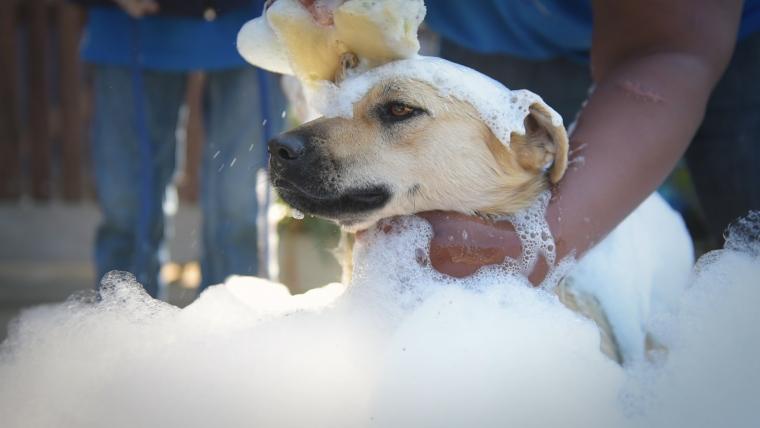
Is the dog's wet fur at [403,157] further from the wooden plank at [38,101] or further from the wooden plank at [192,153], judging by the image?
the wooden plank at [38,101]

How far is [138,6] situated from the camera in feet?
9.09

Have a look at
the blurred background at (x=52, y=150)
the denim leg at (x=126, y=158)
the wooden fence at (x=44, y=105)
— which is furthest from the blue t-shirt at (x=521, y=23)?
the wooden fence at (x=44, y=105)

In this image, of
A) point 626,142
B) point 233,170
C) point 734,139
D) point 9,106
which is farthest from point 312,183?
point 9,106

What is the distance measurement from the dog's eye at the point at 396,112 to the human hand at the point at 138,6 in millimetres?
1515

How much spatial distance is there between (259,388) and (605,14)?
104 centimetres

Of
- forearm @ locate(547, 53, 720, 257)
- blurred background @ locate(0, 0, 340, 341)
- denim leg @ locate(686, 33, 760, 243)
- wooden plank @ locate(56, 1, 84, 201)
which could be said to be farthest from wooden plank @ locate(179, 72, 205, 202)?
forearm @ locate(547, 53, 720, 257)

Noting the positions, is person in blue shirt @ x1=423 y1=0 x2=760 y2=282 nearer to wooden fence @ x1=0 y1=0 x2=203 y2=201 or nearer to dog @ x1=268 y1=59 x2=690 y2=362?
dog @ x1=268 y1=59 x2=690 y2=362

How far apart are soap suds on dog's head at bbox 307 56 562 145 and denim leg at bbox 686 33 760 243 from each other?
0.77 m

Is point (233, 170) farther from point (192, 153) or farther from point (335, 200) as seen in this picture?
point (192, 153)

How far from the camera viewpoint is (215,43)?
2910 millimetres

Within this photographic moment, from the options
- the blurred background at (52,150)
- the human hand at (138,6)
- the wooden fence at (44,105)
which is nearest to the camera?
the human hand at (138,6)

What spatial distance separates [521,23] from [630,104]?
57 centimetres

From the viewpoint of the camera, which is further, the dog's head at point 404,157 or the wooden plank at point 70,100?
the wooden plank at point 70,100

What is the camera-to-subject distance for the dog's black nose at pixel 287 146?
4.92 feet
